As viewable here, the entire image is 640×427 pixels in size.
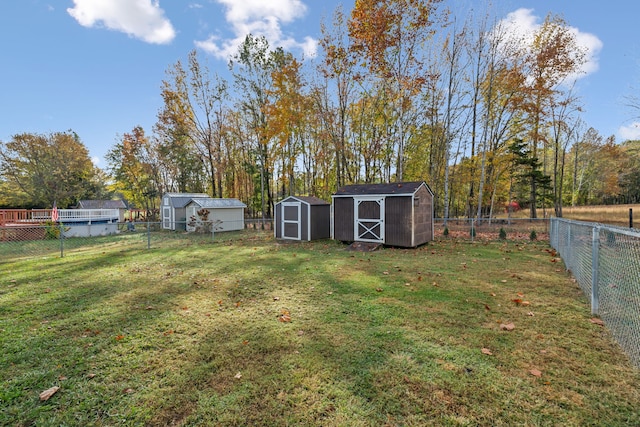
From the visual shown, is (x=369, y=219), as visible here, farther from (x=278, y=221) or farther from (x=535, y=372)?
(x=535, y=372)

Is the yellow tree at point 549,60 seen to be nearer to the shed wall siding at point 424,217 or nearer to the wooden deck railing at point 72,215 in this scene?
the shed wall siding at point 424,217

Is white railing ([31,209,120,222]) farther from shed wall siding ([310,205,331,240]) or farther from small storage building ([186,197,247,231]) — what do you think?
shed wall siding ([310,205,331,240])

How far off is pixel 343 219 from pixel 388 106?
9894mm

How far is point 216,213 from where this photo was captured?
1852 centimetres

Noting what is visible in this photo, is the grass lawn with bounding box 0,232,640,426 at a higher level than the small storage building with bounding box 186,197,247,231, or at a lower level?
lower

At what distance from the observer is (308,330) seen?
3.38m

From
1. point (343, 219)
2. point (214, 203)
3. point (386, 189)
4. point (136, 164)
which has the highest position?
point (136, 164)

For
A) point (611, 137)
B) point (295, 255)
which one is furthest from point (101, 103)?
point (611, 137)

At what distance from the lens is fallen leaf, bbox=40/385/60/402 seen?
2.18 meters

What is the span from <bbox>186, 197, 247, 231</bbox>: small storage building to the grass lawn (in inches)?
486

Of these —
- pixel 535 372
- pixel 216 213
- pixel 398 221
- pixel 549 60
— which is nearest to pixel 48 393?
pixel 535 372

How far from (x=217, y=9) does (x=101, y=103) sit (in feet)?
43.1

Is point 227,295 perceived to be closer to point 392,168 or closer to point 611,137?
point 392,168

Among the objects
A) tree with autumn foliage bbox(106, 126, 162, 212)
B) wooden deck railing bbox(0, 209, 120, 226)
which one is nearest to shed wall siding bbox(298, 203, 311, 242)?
wooden deck railing bbox(0, 209, 120, 226)
